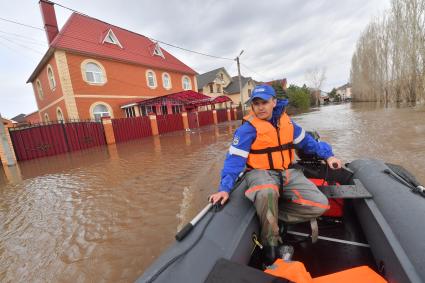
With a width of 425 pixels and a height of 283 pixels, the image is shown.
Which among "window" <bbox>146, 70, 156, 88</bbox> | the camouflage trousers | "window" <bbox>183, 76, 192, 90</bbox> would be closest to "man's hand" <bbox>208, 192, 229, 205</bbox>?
the camouflage trousers

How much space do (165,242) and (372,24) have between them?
105ft

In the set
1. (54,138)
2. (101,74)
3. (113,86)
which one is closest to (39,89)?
(101,74)

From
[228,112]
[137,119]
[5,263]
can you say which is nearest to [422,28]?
[228,112]

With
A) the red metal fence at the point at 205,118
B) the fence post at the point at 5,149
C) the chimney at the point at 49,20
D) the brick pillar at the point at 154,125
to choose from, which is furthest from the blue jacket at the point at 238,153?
the chimney at the point at 49,20

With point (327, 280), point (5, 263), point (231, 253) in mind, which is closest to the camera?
point (327, 280)

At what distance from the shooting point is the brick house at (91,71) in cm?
1256

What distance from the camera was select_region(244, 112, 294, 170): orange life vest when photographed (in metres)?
1.81

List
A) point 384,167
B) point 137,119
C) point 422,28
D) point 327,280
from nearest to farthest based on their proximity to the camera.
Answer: point 327,280
point 384,167
point 137,119
point 422,28

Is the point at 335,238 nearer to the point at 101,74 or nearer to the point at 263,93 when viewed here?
the point at 263,93

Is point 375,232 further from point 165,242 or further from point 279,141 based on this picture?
point 165,242

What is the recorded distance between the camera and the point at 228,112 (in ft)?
74.4

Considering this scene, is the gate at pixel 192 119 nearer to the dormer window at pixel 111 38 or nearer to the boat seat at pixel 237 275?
the dormer window at pixel 111 38

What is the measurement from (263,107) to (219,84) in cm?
2822

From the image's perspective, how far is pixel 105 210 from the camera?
3121mm
